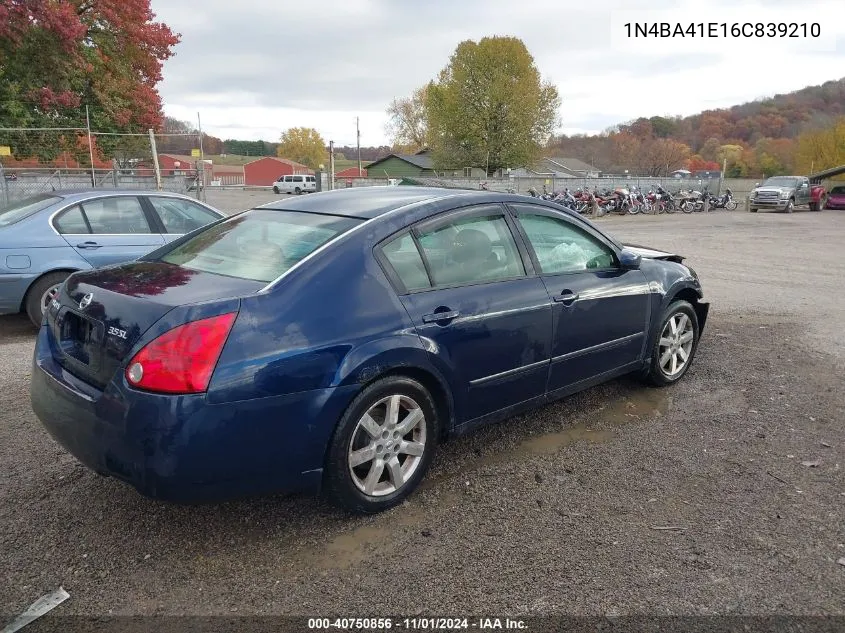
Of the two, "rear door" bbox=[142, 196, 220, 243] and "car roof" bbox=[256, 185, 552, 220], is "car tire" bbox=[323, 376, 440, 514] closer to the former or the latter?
"car roof" bbox=[256, 185, 552, 220]

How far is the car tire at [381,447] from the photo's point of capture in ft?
9.35

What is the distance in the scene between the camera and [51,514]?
302 cm

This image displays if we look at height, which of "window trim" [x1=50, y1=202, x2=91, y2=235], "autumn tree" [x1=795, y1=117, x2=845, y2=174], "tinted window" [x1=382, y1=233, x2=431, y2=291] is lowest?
"tinted window" [x1=382, y1=233, x2=431, y2=291]

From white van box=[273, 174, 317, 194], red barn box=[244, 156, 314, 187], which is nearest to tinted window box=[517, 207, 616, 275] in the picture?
white van box=[273, 174, 317, 194]

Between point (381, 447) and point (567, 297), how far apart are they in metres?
1.53

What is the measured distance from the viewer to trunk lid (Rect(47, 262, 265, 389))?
261cm

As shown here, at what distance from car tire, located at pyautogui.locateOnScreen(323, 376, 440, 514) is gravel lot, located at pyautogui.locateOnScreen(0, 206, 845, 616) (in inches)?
5.0

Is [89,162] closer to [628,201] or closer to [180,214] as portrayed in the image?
[180,214]

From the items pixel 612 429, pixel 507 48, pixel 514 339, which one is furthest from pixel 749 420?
pixel 507 48

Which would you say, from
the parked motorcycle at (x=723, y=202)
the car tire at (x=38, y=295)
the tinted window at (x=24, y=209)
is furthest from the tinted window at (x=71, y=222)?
the parked motorcycle at (x=723, y=202)

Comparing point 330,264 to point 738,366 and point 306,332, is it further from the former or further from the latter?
point 738,366

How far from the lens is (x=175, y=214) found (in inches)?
271

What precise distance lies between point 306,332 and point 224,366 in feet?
1.22

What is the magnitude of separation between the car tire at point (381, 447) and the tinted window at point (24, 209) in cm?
492
